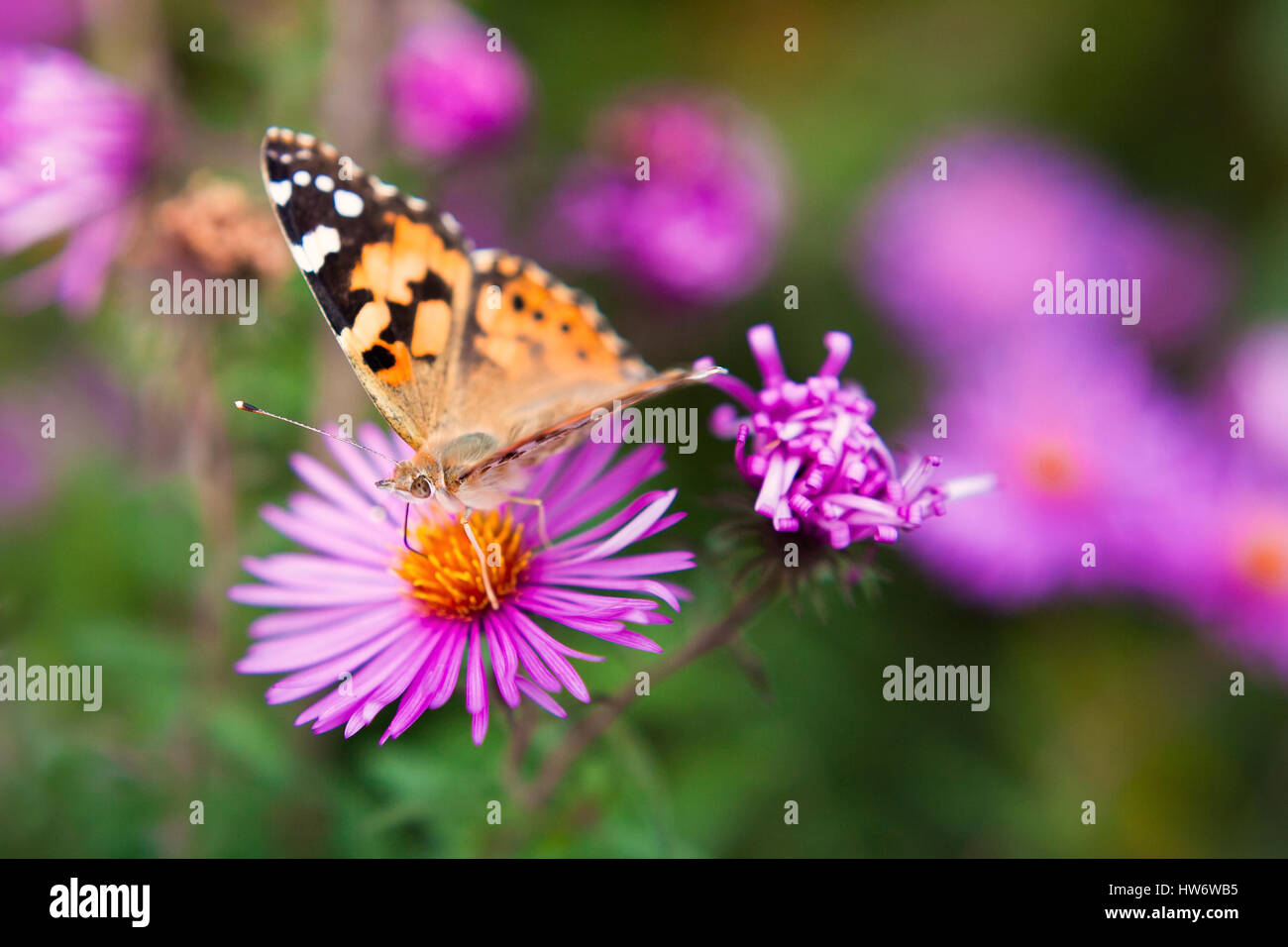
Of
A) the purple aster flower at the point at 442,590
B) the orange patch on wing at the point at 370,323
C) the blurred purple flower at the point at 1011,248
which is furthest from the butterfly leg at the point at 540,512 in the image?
the blurred purple flower at the point at 1011,248

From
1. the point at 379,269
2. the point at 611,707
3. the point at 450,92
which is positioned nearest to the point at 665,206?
the point at 450,92

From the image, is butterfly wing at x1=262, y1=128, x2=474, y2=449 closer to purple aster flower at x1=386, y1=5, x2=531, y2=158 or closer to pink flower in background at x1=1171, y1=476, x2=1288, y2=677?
purple aster flower at x1=386, y1=5, x2=531, y2=158

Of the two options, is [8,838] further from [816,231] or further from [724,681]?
[816,231]

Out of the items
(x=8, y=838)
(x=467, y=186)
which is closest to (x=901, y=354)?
(x=467, y=186)

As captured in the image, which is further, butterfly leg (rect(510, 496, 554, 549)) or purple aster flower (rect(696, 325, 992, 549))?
butterfly leg (rect(510, 496, 554, 549))

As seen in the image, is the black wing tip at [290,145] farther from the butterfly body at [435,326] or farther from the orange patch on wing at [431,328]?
the orange patch on wing at [431,328]

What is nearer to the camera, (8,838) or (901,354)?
(8,838)

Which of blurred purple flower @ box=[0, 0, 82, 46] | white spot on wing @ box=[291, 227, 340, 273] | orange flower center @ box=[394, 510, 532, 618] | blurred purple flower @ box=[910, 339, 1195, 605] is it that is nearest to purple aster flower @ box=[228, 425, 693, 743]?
orange flower center @ box=[394, 510, 532, 618]
